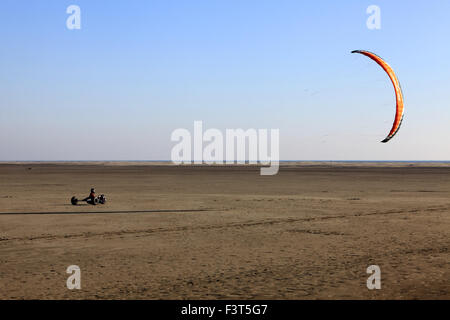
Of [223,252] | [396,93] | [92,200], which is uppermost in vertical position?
[396,93]

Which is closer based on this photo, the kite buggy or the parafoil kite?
the parafoil kite

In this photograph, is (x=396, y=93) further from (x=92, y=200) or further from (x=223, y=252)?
(x=92, y=200)

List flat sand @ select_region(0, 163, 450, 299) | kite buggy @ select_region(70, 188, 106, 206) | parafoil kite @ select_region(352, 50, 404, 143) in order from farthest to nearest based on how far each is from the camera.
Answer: kite buggy @ select_region(70, 188, 106, 206) < parafoil kite @ select_region(352, 50, 404, 143) < flat sand @ select_region(0, 163, 450, 299)

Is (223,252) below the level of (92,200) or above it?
below

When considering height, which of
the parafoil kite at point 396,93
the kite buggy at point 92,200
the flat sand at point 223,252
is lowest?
the flat sand at point 223,252

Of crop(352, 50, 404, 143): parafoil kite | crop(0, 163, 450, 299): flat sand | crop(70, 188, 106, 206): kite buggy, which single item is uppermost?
crop(352, 50, 404, 143): parafoil kite

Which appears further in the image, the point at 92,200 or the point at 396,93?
the point at 92,200

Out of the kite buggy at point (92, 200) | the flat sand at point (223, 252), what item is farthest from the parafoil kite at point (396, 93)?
the kite buggy at point (92, 200)

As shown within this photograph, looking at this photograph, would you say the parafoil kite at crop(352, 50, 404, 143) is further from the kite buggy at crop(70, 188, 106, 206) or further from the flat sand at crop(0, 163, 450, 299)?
the kite buggy at crop(70, 188, 106, 206)

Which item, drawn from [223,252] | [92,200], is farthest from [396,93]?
[92,200]

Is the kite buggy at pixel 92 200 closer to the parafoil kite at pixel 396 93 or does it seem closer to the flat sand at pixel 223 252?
the flat sand at pixel 223 252

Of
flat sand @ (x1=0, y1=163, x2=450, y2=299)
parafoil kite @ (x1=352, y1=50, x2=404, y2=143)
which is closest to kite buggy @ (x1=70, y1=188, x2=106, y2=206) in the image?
flat sand @ (x1=0, y1=163, x2=450, y2=299)
